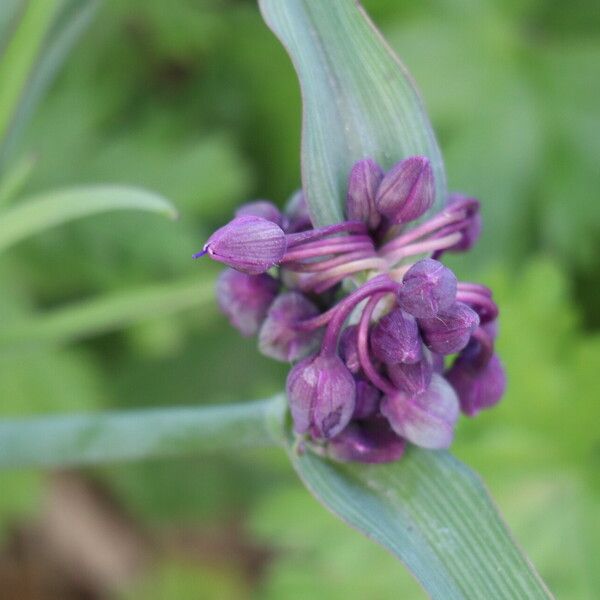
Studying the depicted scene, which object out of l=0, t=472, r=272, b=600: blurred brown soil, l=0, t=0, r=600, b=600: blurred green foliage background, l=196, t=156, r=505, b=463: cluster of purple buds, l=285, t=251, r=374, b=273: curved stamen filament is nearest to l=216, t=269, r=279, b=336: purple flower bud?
l=196, t=156, r=505, b=463: cluster of purple buds

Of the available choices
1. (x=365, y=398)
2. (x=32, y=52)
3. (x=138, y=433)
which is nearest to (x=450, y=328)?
(x=365, y=398)

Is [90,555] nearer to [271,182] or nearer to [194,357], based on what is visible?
[194,357]

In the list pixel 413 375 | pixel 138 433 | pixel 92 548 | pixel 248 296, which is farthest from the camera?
pixel 92 548

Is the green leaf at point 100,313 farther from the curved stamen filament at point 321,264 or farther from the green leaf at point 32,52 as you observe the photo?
the curved stamen filament at point 321,264

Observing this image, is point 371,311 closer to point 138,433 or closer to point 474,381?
point 474,381

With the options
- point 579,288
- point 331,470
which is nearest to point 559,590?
point 579,288

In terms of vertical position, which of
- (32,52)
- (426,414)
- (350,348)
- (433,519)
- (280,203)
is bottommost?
(280,203)

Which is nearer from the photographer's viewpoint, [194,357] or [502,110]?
[502,110]
